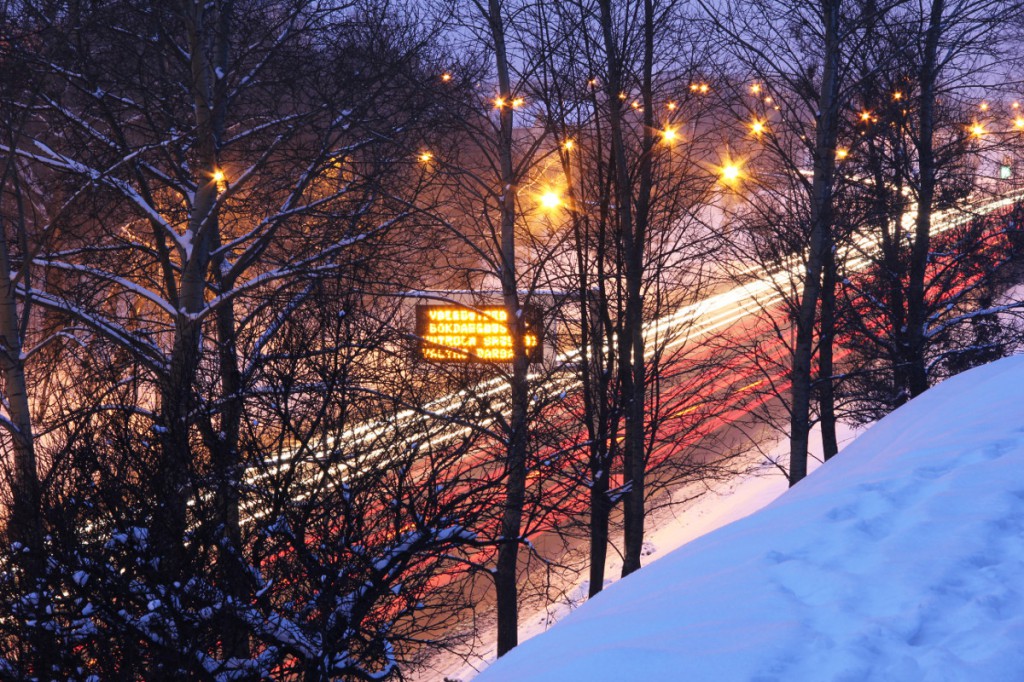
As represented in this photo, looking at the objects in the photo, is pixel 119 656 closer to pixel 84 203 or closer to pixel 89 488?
pixel 89 488

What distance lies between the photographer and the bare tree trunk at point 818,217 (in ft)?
40.8

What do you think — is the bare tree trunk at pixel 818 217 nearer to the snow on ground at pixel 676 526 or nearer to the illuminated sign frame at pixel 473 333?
the snow on ground at pixel 676 526

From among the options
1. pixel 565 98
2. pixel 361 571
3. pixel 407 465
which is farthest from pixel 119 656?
pixel 565 98

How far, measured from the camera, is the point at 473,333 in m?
14.3

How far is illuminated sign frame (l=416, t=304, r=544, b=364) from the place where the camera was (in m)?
12.1

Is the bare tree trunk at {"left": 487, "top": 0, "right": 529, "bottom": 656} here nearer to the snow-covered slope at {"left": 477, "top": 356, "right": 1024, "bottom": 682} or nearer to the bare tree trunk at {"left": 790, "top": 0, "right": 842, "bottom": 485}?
the bare tree trunk at {"left": 790, "top": 0, "right": 842, "bottom": 485}

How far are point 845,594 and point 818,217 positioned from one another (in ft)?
31.9

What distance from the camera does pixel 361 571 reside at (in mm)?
7879

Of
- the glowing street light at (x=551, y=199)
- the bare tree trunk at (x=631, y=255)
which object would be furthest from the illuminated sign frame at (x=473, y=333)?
the glowing street light at (x=551, y=199)

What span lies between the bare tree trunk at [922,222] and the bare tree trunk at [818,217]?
2655 mm

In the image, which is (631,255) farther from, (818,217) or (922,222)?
(922,222)

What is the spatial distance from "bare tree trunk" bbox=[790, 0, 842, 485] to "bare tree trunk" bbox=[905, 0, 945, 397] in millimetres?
2655

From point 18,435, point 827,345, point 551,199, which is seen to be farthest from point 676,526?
point 18,435

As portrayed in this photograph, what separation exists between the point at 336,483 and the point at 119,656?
2.29 metres
